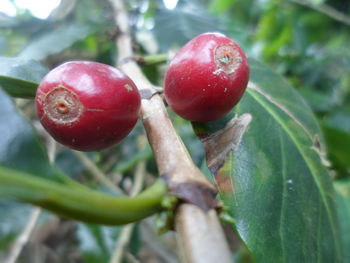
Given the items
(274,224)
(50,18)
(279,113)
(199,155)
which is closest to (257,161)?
(274,224)

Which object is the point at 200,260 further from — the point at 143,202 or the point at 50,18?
the point at 50,18

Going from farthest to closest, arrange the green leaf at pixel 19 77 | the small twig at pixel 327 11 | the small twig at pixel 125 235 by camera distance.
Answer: the small twig at pixel 327 11, the small twig at pixel 125 235, the green leaf at pixel 19 77

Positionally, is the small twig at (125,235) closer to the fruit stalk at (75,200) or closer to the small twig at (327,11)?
the fruit stalk at (75,200)

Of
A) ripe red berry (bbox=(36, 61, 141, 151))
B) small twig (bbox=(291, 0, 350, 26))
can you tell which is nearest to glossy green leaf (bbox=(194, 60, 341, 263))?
ripe red berry (bbox=(36, 61, 141, 151))

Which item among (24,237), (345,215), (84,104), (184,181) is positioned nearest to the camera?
(184,181)

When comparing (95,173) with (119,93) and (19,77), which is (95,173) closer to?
(19,77)

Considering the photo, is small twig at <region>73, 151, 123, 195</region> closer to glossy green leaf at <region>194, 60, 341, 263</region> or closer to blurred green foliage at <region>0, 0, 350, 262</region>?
blurred green foliage at <region>0, 0, 350, 262</region>

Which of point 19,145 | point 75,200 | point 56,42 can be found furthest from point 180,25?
point 75,200

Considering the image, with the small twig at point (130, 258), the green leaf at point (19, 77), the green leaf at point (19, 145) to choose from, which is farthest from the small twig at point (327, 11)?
the green leaf at point (19, 145)
